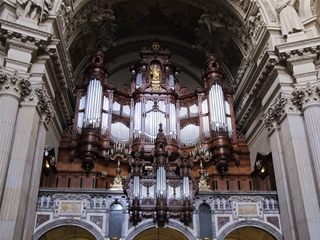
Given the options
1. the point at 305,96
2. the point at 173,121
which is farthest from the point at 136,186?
the point at 305,96

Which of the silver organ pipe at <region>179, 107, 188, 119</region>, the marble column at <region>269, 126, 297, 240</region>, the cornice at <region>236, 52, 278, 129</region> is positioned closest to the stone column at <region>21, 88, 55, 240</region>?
the silver organ pipe at <region>179, 107, 188, 119</region>

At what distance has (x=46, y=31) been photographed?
43.2 ft

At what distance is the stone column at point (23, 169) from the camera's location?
10.7 metres

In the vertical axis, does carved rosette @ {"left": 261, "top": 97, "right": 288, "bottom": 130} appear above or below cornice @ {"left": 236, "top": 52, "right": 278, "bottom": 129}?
below

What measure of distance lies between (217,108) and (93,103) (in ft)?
19.1

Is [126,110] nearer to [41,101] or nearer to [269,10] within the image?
[41,101]

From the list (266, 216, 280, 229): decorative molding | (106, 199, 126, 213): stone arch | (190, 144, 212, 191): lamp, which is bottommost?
(266, 216, 280, 229): decorative molding

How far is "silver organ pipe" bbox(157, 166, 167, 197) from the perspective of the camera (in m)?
12.9

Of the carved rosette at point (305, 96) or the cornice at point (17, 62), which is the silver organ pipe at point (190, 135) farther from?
the cornice at point (17, 62)

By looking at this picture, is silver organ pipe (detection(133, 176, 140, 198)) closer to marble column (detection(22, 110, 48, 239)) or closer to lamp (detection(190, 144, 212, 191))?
lamp (detection(190, 144, 212, 191))

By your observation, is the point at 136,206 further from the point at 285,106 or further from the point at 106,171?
the point at 285,106

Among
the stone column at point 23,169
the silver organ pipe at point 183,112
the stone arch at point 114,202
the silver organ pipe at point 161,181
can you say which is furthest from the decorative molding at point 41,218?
the silver organ pipe at point 183,112

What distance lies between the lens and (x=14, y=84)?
12.0 m

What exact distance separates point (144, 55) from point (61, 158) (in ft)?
23.4
